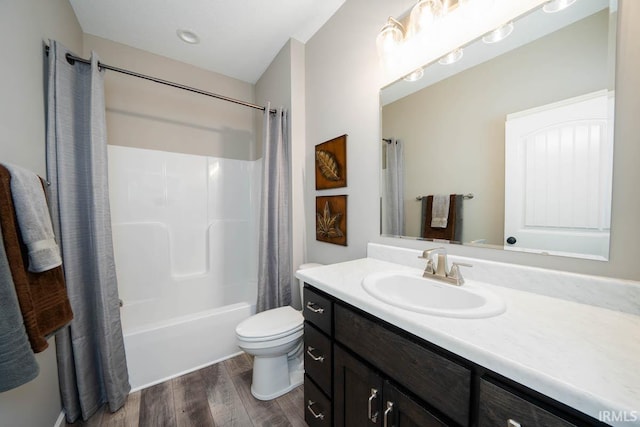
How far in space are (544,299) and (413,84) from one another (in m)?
1.09

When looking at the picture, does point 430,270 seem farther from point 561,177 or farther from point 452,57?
point 452,57

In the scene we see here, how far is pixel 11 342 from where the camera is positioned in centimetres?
67

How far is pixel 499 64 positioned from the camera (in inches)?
36.5

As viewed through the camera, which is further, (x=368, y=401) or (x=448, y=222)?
(x=448, y=222)

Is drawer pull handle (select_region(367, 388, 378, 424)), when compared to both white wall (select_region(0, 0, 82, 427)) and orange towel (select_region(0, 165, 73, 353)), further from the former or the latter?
white wall (select_region(0, 0, 82, 427))

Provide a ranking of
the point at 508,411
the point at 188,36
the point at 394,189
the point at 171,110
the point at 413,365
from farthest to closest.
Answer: the point at 171,110 < the point at 188,36 < the point at 394,189 < the point at 413,365 < the point at 508,411

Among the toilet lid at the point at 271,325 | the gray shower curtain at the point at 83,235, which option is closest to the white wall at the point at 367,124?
the toilet lid at the point at 271,325

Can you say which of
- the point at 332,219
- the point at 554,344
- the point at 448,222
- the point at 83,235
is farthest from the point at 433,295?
the point at 83,235

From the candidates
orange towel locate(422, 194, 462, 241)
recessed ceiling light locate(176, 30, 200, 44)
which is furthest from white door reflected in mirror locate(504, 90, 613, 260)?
recessed ceiling light locate(176, 30, 200, 44)

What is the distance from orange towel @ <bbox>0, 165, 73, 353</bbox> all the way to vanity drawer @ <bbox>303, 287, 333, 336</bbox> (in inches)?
36.1

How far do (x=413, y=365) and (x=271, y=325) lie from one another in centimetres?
100

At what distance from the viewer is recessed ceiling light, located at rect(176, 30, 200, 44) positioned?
71.0 inches

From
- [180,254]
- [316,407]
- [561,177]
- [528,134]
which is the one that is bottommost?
[316,407]

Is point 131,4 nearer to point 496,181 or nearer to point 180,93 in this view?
point 180,93
